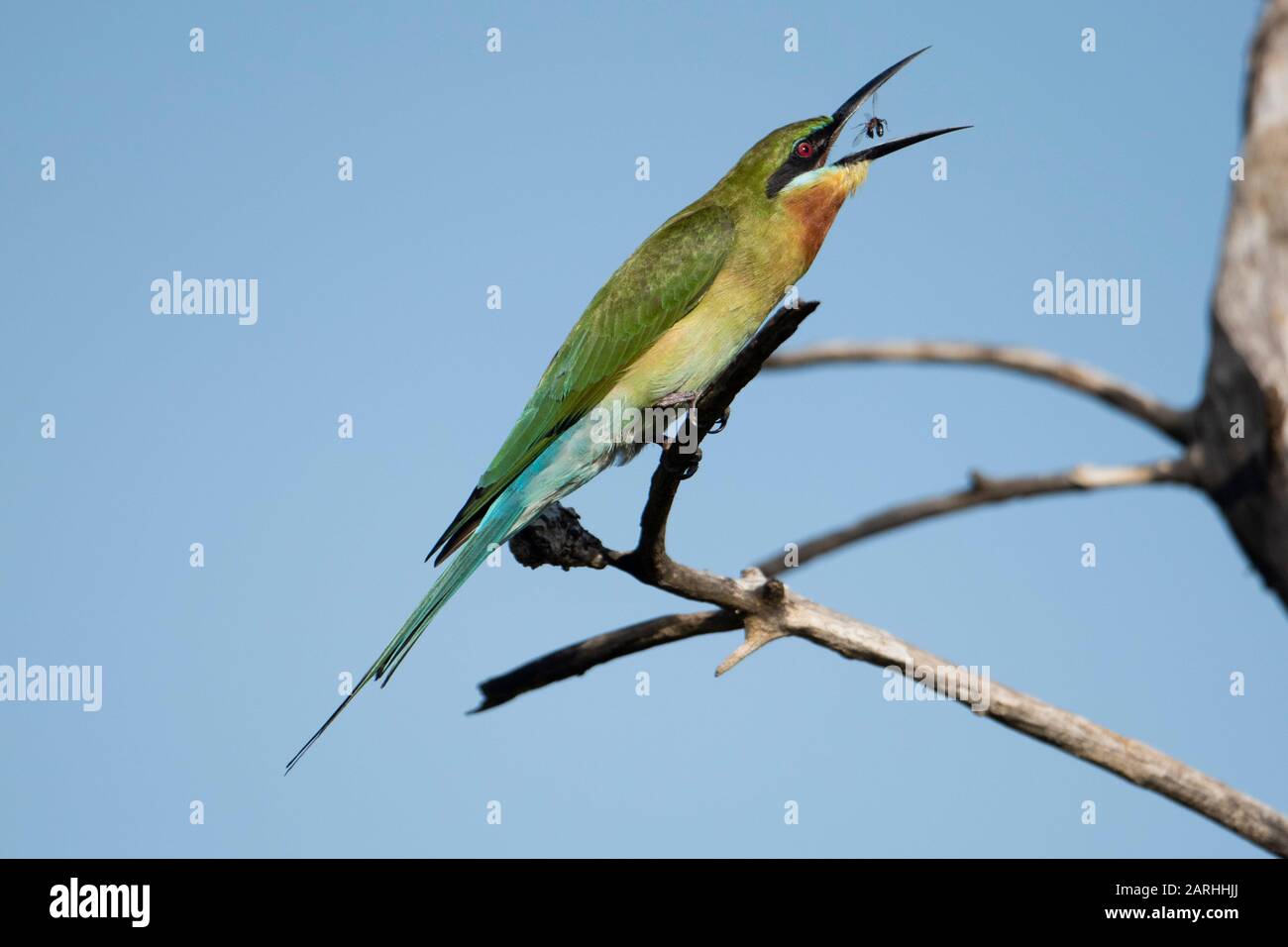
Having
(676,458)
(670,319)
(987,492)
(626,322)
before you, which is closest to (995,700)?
(987,492)

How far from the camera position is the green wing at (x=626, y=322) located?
5.09 m

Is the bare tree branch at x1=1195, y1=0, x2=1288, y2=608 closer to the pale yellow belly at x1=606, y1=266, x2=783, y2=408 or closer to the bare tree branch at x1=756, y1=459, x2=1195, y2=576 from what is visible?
the bare tree branch at x1=756, y1=459, x2=1195, y2=576

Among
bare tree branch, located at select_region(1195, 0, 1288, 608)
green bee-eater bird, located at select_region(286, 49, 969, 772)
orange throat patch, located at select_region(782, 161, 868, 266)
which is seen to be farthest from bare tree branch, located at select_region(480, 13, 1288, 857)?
orange throat patch, located at select_region(782, 161, 868, 266)

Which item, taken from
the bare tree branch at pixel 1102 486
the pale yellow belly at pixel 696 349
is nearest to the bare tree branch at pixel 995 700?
the bare tree branch at pixel 1102 486

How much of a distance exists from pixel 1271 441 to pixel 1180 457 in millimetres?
513

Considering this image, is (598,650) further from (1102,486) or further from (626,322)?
(1102,486)

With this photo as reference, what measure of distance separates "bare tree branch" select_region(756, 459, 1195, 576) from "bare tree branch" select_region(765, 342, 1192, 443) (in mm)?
175

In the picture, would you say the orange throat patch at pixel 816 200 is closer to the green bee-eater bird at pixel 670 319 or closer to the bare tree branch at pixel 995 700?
the green bee-eater bird at pixel 670 319

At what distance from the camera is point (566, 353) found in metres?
5.33

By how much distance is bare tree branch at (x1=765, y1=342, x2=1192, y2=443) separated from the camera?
3836 mm

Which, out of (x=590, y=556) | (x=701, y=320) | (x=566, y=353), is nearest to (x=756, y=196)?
(x=701, y=320)

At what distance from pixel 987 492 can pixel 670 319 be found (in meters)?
1.66
